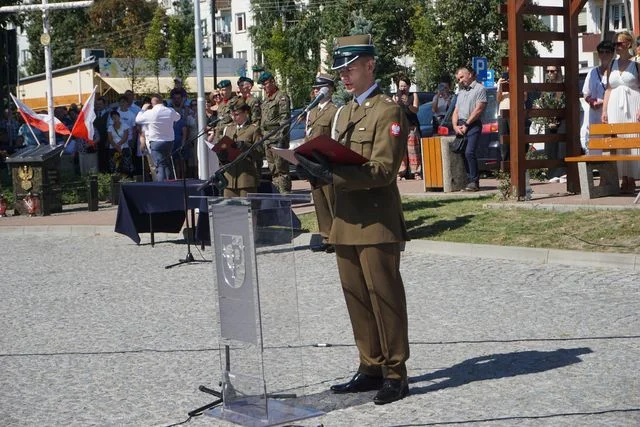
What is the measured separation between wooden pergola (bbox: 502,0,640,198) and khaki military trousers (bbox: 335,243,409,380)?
9.87 metres

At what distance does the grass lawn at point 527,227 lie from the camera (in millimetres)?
13141

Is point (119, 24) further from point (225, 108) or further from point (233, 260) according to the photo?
point (233, 260)

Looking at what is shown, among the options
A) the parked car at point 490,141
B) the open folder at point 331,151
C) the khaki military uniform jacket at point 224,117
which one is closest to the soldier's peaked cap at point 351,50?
the open folder at point 331,151

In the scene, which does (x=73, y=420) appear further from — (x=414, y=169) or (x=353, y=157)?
(x=414, y=169)

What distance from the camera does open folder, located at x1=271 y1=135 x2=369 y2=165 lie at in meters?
6.53

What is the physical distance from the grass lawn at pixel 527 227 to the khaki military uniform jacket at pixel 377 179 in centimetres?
618

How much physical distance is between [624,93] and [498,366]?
929 centimetres

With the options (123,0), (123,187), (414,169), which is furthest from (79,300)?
(123,0)

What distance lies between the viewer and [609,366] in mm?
7828

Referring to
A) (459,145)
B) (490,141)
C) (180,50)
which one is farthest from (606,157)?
(180,50)

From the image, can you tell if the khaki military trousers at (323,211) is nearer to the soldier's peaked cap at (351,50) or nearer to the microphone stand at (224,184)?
the microphone stand at (224,184)

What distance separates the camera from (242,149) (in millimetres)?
14453

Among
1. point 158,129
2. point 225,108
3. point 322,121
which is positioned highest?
point 225,108

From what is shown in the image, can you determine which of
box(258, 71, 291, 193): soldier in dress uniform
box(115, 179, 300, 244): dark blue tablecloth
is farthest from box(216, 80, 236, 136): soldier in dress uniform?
box(115, 179, 300, 244): dark blue tablecloth
